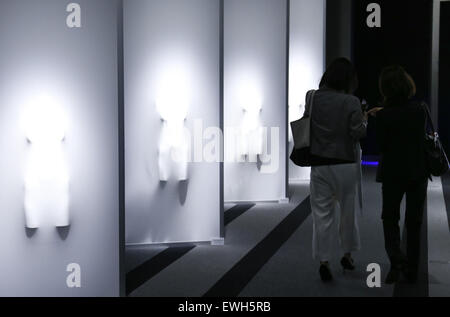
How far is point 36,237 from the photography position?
4.42 metres

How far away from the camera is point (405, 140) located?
192 inches

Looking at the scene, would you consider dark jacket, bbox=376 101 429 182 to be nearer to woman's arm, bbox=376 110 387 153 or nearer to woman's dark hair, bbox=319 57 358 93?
woman's arm, bbox=376 110 387 153

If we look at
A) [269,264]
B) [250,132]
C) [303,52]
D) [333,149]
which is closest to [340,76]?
[333,149]

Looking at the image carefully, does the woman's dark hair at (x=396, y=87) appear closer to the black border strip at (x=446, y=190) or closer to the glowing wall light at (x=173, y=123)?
the glowing wall light at (x=173, y=123)

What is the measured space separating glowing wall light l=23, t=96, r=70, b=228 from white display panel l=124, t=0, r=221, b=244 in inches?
84.1

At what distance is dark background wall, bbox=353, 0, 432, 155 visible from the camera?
15.5m

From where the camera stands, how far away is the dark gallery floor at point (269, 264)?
507 centimetres

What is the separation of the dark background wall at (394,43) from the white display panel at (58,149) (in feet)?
39.2

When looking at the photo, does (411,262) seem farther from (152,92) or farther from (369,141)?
(369,141)

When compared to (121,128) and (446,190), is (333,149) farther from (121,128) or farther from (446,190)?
(446,190)

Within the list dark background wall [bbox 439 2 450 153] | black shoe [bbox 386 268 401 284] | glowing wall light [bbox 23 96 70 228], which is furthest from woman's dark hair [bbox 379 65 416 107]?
dark background wall [bbox 439 2 450 153]

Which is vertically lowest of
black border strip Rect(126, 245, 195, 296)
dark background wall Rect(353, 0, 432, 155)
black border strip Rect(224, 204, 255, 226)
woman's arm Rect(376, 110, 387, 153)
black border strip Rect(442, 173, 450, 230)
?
black border strip Rect(442, 173, 450, 230)

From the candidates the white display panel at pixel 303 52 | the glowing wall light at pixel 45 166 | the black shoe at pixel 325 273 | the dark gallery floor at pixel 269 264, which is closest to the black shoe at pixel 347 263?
the dark gallery floor at pixel 269 264
